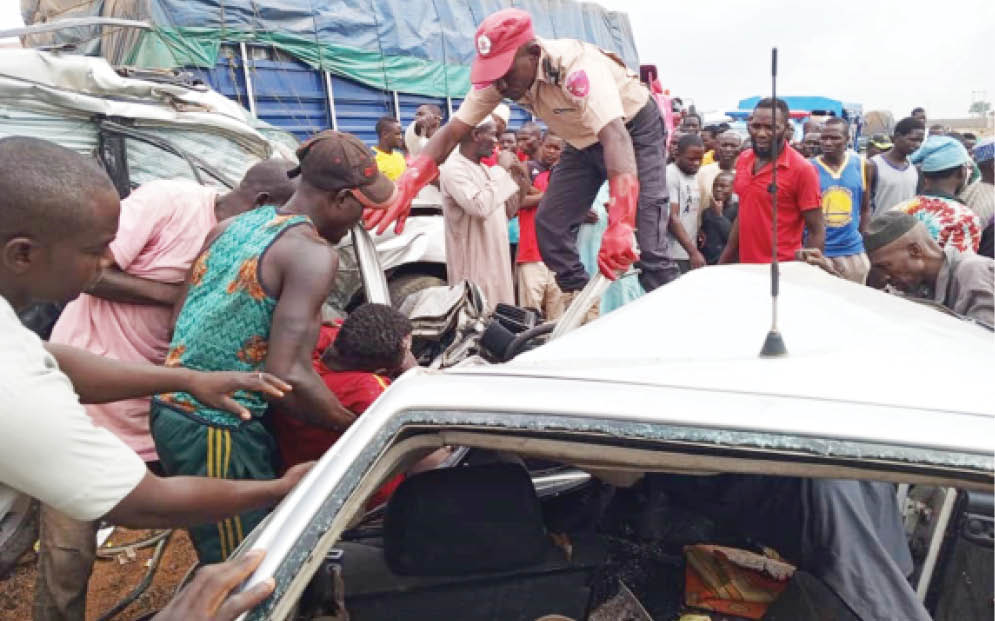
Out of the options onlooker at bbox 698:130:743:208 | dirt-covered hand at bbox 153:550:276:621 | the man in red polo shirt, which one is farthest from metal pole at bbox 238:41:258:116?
dirt-covered hand at bbox 153:550:276:621

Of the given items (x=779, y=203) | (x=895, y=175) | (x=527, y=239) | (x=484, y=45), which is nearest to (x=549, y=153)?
(x=527, y=239)

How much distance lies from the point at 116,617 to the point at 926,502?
2877 millimetres

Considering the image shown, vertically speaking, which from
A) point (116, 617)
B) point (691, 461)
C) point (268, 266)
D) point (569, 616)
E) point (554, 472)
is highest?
point (268, 266)

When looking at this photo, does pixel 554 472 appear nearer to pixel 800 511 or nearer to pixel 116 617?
pixel 800 511

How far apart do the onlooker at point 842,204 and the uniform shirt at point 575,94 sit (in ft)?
5.98

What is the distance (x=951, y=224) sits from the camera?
3.83m

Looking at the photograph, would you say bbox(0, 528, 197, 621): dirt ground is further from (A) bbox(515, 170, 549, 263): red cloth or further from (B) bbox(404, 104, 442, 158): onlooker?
(B) bbox(404, 104, 442, 158): onlooker

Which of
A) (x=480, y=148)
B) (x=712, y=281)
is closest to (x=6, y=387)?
(x=712, y=281)

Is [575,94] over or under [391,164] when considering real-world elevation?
over

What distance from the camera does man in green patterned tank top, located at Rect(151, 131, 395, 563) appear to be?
213cm

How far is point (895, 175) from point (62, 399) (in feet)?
19.9

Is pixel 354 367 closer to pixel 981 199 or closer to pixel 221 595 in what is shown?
pixel 221 595

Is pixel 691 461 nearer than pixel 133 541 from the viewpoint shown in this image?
Yes

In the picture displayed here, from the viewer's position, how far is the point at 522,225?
18.8 ft
